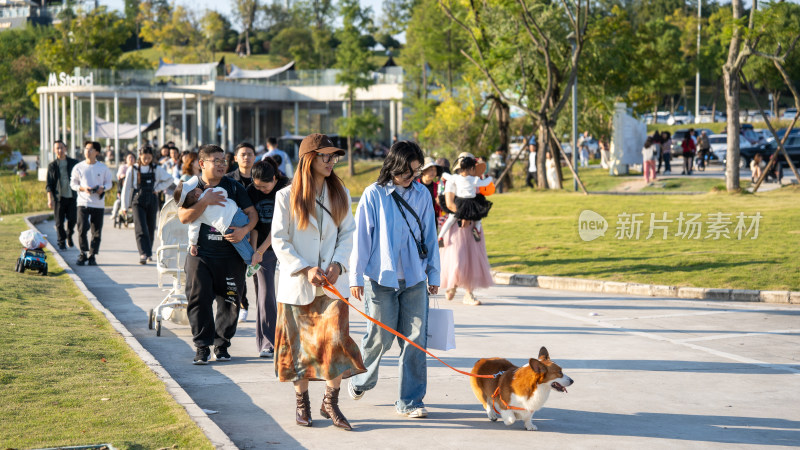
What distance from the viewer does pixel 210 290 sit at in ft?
26.6

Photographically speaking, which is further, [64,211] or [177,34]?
Answer: [177,34]

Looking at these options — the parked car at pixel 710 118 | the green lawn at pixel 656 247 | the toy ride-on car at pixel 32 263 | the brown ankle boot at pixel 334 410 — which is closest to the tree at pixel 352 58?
the parked car at pixel 710 118

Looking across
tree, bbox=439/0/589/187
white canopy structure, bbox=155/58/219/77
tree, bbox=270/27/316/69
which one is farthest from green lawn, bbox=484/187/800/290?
tree, bbox=270/27/316/69

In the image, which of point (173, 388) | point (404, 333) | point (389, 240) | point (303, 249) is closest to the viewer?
point (303, 249)

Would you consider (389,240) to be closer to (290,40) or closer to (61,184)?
(61,184)

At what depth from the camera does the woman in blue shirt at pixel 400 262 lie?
6.41 m

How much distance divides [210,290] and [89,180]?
835 cm

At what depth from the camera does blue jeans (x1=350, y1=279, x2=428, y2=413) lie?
21.1 feet

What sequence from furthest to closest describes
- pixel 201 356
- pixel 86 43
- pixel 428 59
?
1. pixel 86 43
2. pixel 428 59
3. pixel 201 356

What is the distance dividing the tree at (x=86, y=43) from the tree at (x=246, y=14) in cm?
7070

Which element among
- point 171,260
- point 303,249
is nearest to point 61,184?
point 171,260

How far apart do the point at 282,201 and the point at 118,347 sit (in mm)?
3396

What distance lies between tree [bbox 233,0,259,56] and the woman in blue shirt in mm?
134038

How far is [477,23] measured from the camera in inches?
1364
